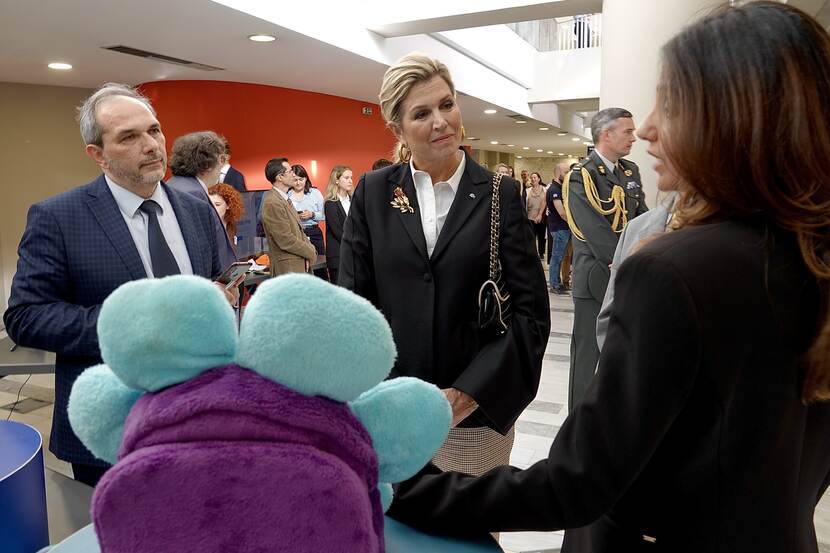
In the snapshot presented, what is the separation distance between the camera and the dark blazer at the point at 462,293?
5.23 ft

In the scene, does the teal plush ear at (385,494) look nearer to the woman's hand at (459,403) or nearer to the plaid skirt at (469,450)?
the woman's hand at (459,403)

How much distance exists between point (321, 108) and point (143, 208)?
7605 millimetres

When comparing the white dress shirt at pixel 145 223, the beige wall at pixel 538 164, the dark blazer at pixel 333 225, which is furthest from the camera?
the beige wall at pixel 538 164

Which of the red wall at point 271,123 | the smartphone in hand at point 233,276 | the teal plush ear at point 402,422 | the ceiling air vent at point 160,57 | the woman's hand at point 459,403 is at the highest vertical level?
the ceiling air vent at point 160,57

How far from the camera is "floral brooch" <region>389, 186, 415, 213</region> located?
1.68 metres

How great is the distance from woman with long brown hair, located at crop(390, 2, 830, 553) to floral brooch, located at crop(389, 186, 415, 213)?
976mm

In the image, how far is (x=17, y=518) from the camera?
1.19m

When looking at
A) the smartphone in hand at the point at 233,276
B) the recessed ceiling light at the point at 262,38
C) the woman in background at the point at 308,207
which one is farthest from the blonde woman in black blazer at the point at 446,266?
the woman in background at the point at 308,207

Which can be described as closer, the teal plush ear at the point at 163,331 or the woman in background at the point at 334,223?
the teal plush ear at the point at 163,331

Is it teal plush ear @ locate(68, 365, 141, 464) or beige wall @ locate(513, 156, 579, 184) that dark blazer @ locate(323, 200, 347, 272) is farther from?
beige wall @ locate(513, 156, 579, 184)

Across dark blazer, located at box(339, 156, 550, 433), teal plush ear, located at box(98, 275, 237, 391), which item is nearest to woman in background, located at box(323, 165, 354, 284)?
dark blazer, located at box(339, 156, 550, 433)

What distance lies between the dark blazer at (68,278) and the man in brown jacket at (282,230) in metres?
3.87

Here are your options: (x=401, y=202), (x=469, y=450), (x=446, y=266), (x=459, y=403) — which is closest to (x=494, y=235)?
(x=446, y=266)

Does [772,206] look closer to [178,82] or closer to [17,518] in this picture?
[17,518]
